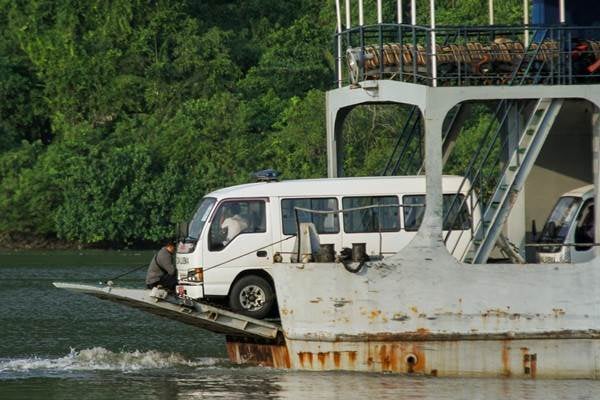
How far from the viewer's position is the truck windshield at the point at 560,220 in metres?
22.3

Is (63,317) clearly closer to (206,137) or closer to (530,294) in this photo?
(530,294)

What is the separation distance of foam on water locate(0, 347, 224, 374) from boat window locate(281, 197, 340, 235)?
98.7 inches

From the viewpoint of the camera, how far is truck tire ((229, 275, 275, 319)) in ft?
73.7

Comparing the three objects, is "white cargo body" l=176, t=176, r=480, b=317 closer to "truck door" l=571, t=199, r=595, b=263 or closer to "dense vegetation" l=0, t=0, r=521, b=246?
"truck door" l=571, t=199, r=595, b=263

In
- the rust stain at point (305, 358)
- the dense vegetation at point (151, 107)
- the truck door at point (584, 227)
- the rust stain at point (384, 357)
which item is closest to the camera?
the rust stain at point (384, 357)

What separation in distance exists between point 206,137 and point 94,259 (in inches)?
416

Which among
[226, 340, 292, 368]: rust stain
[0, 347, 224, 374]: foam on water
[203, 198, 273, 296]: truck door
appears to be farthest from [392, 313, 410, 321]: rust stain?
[0, 347, 224, 374]: foam on water

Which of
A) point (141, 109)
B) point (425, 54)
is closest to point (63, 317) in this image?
point (425, 54)

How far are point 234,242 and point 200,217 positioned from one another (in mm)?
751

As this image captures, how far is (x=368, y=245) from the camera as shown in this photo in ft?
74.9

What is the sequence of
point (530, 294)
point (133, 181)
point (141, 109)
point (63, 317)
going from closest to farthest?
point (530, 294) < point (63, 317) < point (133, 181) < point (141, 109)

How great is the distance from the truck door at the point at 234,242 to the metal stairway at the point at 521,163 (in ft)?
9.33

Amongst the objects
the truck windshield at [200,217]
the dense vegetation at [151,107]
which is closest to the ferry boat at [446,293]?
the truck windshield at [200,217]

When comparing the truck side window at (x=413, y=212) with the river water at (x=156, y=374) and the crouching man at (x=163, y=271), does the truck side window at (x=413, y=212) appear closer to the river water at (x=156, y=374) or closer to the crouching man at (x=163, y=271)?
the river water at (x=156, y=374)
